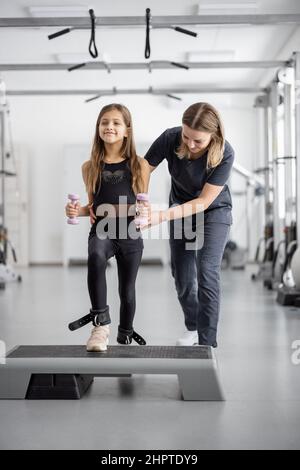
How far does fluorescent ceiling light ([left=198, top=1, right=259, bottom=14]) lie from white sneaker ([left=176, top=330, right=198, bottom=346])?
420cm

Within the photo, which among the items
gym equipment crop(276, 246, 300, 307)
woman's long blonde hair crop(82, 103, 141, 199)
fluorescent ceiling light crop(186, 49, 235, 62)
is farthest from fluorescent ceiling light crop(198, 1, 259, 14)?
woman's long blonde hair crop(82, 103, 141, 199)

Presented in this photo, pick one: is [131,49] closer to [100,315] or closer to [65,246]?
[65,246]

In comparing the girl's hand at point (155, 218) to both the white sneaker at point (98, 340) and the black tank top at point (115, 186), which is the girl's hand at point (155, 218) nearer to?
the black tank top at point (115, 186)

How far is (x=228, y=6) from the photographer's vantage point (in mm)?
6363

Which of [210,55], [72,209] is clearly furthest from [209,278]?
[210,55]

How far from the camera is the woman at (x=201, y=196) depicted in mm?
2672

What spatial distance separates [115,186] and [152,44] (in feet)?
18.5

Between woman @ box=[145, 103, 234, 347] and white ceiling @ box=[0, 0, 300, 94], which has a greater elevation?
white ceiling @ box=[0, 0, 300, 94]

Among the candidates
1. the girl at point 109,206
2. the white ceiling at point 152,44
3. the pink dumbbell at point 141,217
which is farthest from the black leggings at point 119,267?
the white ceiling at point 152,44

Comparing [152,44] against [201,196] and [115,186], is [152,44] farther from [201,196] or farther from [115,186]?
[115,186]

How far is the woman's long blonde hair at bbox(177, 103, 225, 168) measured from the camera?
262 centimetres

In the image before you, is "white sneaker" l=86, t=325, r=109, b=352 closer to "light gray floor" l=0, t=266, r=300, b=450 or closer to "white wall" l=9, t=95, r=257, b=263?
"light gray floor" l=0, t=266, r=300, b=450

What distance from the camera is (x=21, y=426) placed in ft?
6.66
